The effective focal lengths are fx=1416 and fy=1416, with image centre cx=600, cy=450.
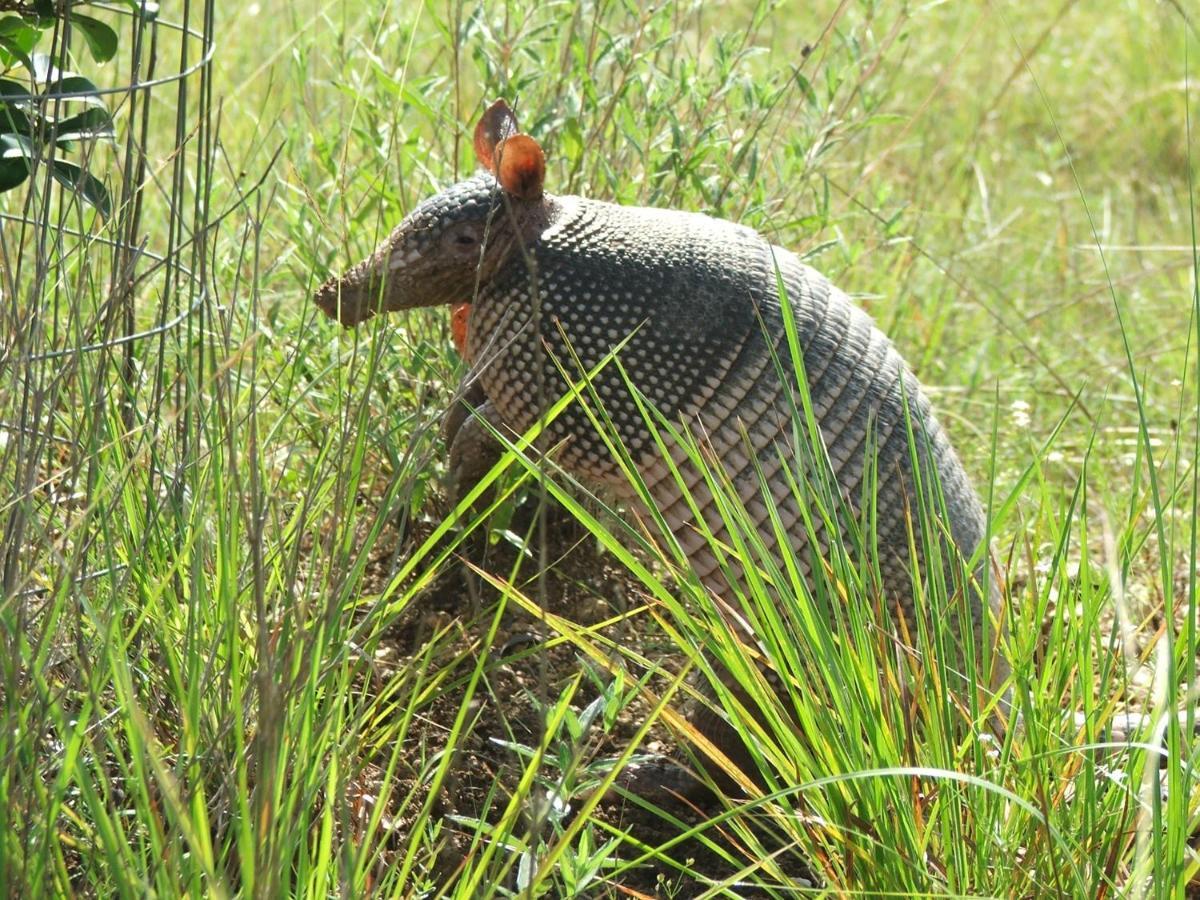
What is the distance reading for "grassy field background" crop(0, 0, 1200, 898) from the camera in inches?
73.3

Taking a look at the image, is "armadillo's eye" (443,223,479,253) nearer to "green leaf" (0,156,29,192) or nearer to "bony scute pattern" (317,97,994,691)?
"bony scute pattern" (317,97,994,691)

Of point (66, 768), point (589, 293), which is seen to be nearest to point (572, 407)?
point (589, 293)

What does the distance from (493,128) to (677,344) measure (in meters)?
0.71

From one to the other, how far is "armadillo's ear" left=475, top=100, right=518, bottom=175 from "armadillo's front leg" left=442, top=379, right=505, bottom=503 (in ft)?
1.73

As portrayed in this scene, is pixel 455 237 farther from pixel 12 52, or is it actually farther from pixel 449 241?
pixel 12 52

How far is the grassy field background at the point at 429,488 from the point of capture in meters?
1.86

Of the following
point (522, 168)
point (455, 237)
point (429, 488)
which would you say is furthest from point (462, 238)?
point (429, 488)

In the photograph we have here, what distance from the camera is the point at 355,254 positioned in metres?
3.93

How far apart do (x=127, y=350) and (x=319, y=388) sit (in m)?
0.73

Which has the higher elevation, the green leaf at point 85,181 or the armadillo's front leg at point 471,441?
the green leaf at point 85,181

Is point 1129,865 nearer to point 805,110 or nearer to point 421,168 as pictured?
point 421,168

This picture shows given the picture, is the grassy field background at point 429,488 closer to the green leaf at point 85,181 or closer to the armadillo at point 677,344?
the green leaf at point 85,181

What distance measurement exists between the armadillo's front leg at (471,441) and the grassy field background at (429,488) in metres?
0.09

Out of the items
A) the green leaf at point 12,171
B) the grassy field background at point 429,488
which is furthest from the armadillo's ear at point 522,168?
the green leaf at point 12,171
